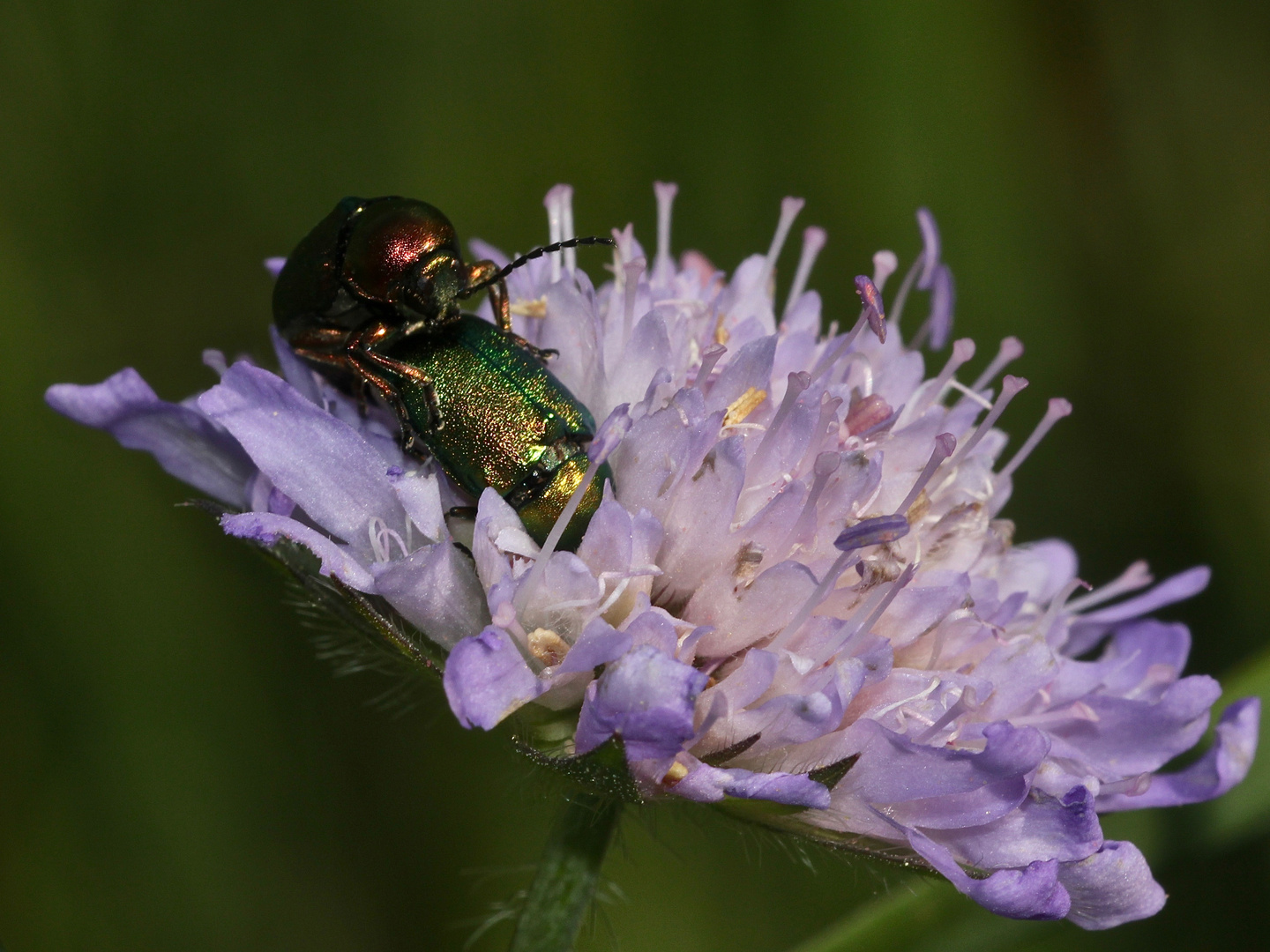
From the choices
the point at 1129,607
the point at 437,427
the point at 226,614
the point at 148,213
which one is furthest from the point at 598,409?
the point at 148,213

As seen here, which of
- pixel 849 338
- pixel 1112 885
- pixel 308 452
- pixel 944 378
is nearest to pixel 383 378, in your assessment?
pixel 308 452

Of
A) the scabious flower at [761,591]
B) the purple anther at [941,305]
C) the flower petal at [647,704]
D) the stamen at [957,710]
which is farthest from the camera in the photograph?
the purple anther at [941,305]

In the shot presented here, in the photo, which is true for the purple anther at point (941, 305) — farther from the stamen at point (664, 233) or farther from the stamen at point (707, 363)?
the stamen at point (707, 363)

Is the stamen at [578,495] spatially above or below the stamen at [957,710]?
above

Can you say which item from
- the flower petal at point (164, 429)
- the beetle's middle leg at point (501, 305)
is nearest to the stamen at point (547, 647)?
the beetle's middle leg at point (501, 305)

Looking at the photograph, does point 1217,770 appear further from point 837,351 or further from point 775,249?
point 775,249

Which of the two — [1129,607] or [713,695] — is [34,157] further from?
[1129,607]

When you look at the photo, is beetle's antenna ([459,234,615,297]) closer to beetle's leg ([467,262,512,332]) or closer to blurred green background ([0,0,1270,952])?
beetle's leg ([467,262,512,332])

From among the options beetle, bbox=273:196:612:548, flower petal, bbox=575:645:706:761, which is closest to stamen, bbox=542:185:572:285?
beetle, bbox=273:196:612:548
